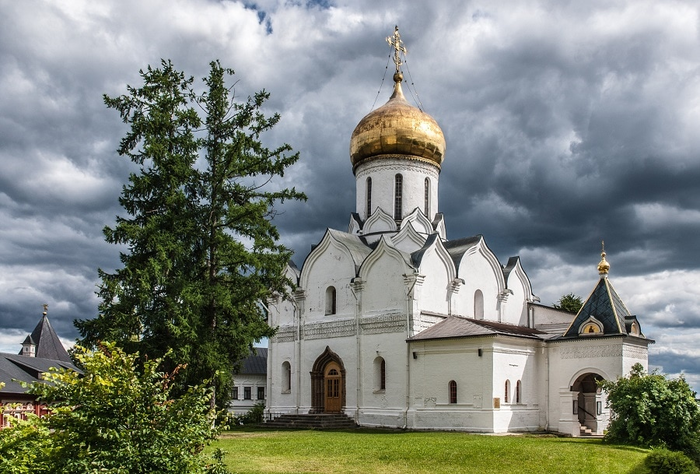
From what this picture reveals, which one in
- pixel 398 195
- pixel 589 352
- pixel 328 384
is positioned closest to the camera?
pixel 589 352

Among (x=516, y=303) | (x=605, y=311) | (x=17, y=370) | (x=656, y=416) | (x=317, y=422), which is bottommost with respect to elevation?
(x=317, y=422)

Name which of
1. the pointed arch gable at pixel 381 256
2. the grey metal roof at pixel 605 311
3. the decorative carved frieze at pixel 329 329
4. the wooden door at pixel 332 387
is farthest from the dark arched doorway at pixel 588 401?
the wooden door at pixel 332 387

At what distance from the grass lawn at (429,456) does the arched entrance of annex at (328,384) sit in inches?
274

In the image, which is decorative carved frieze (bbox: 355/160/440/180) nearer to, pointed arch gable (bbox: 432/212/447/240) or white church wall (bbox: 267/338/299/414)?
pointed arch gable (bbox: 432/212/447/240)

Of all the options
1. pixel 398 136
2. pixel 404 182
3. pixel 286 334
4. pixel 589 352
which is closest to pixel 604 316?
pixel 589 352

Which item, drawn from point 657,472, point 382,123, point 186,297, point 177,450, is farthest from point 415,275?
point 177,450

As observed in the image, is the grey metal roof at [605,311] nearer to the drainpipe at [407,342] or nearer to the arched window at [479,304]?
the arched window at [479,304]

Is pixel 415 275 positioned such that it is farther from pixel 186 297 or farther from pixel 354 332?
pixel 186 297

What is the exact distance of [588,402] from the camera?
24.8m

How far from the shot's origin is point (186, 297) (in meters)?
17.2

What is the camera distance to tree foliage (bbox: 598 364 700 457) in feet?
58.1

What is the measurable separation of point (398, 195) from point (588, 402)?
34.0 ft

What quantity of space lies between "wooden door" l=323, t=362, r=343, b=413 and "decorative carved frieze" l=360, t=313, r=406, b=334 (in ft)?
6.43

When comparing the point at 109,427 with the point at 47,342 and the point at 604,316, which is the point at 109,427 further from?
the point at 47,342
